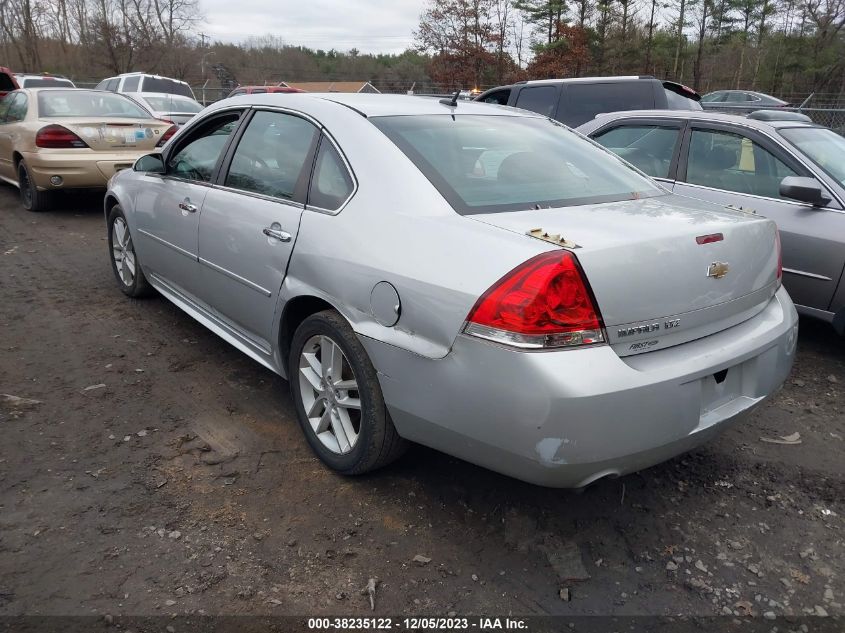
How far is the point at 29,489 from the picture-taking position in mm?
2859

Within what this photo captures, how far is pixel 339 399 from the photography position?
2.94 metres

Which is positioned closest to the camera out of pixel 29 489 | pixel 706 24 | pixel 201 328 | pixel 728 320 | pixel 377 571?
pixel 377 571

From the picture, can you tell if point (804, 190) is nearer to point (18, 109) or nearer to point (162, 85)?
point (18, 109)

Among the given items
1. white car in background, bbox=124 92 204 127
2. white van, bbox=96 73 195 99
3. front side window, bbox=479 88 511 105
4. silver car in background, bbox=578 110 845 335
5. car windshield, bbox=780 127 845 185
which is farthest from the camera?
white van, bbox=96 73 195 99

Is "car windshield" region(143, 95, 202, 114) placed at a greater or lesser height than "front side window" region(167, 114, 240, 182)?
greater

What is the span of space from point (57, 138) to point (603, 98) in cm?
673

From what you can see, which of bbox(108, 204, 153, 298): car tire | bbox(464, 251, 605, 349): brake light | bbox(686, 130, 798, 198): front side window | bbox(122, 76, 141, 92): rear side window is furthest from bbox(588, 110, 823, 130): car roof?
bbox(122, 76, 141, 92): rear side window

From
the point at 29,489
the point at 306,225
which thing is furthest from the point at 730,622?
the point at 29,489

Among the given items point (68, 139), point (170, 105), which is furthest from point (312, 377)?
point (170, 105)

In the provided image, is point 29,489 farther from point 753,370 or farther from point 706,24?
point 706,24

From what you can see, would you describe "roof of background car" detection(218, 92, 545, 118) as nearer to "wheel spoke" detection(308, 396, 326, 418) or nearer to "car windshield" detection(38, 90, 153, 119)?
"wheel spoke" detection(308, 396, 326, 418)

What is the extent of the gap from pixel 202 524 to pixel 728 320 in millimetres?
2213

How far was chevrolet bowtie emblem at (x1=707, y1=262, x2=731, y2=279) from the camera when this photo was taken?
2479 millimetres

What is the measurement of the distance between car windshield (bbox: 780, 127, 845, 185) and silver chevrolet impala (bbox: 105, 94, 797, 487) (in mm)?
2137
